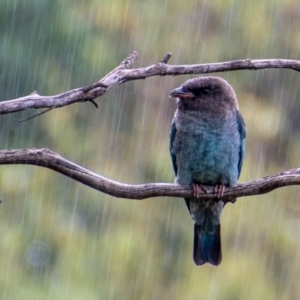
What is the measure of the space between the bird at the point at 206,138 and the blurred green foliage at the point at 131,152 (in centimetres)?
148

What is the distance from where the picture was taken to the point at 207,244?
16.0ft

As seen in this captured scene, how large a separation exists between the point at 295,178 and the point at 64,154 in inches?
132

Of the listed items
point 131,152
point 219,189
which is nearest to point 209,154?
point 219,189

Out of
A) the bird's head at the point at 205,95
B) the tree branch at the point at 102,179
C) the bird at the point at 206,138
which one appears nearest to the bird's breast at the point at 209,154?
the bird at the point at 206,138

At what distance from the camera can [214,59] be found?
6.95m

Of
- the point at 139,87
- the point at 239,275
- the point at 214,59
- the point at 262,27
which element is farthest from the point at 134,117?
the point at 239,275

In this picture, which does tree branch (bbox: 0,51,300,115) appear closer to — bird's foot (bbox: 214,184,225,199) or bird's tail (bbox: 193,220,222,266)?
bird's foot (bbox: 214,184,225,199)

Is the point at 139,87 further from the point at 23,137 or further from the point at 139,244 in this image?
the point at 139,244

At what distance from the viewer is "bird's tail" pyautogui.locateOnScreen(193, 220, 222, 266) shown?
4.86 m

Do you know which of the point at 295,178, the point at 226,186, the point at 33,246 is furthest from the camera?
the point at 33,246

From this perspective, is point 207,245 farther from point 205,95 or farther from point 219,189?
point 205,95

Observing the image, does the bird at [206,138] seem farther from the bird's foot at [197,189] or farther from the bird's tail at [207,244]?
the bird's tail at [207,244]

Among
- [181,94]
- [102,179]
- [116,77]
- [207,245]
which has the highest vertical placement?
[181,94]

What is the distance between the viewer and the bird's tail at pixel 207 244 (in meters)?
4.86
